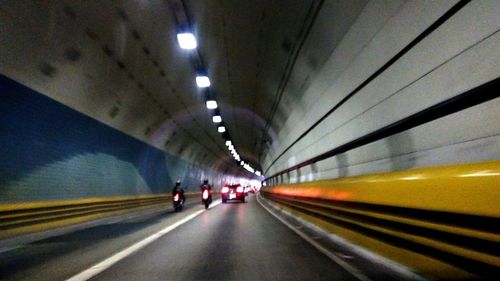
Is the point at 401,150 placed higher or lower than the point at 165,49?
lower

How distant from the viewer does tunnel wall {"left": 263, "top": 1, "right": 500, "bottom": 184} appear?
21.4ft

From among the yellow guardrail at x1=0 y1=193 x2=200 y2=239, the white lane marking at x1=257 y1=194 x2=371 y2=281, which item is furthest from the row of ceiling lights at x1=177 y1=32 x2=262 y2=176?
the white lane marking at x1=257 y1=194 x2=371 y2=281

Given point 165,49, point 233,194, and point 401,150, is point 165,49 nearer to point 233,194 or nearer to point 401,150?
point 401,150

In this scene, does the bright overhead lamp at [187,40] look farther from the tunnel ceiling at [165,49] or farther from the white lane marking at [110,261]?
the white lane marking at [110,261]

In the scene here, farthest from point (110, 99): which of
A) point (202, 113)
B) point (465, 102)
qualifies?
point (465, 102)

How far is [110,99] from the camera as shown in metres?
20.5

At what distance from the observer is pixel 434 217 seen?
223 inches

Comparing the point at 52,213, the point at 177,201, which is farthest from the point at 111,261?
the point at 177,201

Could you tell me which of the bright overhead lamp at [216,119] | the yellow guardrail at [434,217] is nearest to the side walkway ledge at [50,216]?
the yellow guardrail at [434,217]

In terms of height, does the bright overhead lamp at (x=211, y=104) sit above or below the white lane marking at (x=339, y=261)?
above

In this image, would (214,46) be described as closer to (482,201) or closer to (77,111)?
(77,111)

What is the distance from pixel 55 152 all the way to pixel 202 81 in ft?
23.8

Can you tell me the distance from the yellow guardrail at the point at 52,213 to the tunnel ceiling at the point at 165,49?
352cm

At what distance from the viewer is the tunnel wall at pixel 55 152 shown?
14.1m
